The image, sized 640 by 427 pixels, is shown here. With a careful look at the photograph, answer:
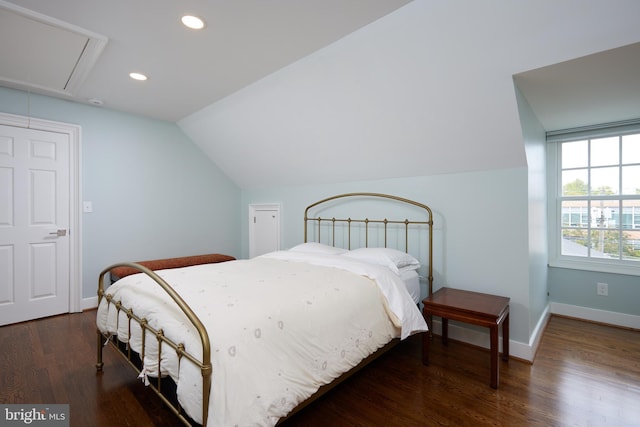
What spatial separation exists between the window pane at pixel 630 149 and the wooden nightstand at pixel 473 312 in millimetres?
2132

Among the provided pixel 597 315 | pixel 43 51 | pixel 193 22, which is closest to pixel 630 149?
pixel 597 315

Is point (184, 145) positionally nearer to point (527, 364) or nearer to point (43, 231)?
point (43, 231)

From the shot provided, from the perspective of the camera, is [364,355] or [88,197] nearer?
[364,355]

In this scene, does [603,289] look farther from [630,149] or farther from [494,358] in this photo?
[494,358]

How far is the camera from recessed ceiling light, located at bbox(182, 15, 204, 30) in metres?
1.89

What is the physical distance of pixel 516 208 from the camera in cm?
238

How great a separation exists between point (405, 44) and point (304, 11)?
683 millimetres

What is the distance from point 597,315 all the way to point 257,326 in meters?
3.59

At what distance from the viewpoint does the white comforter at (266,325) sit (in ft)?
3.92

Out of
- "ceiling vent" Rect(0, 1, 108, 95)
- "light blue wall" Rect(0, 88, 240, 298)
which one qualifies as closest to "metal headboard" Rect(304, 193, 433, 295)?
"light blue wall" Rect(0, 88, 240, 298)

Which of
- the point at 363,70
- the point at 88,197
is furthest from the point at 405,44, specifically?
the point at 88,197

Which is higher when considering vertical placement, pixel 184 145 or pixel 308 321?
pixel 184 145

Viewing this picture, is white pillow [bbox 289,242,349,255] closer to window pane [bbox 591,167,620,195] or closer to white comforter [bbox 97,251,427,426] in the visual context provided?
white comforter [bbox 97,251,427,426]

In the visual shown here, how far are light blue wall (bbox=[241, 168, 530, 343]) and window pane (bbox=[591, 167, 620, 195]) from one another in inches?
61.1
